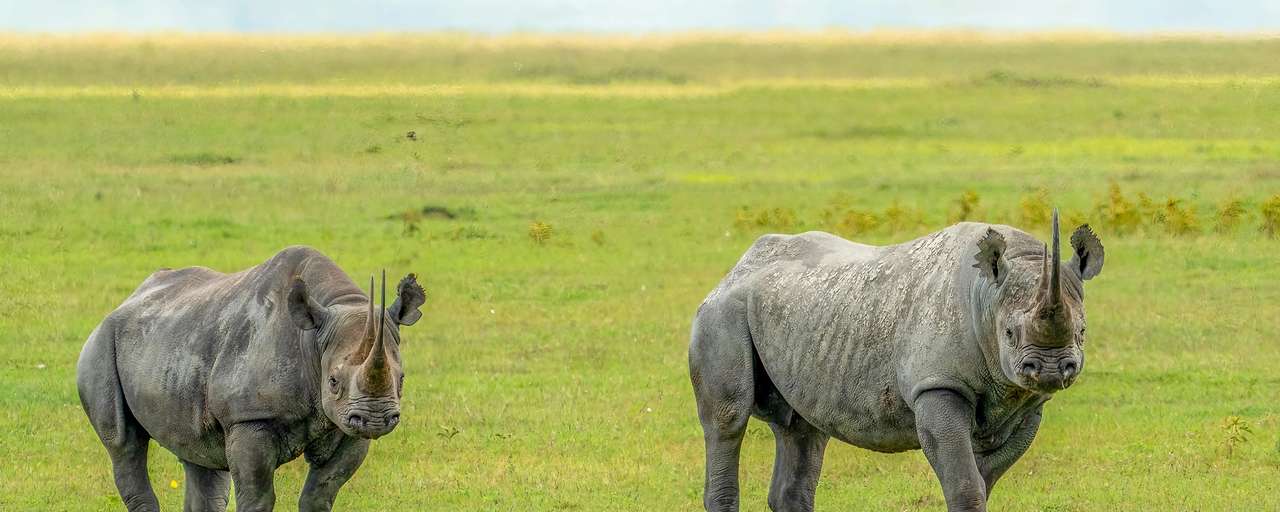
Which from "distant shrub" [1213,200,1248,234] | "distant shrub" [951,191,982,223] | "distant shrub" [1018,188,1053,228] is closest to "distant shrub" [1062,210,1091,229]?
"distant shrub" [1018,188,1053,228]

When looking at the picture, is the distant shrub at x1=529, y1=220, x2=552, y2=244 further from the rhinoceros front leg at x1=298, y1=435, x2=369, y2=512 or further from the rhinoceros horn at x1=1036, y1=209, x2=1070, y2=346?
the rhinoceros horn at x1=1036, y1=209, x2=1070, y2=346

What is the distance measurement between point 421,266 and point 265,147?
1180cm

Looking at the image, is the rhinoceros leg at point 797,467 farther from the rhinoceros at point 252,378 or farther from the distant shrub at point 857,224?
the distant shrub at point 857,224

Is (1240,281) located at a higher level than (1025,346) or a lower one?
lower

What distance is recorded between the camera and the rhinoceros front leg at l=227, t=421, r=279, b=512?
336 inches

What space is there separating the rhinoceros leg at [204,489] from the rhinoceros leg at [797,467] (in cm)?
283

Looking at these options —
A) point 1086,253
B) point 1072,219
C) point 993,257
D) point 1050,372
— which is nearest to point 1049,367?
point 1050,372

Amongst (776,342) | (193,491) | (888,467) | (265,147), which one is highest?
(776,342)

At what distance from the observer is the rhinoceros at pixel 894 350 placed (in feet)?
25.0

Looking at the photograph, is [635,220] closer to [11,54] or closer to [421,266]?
[421,266]

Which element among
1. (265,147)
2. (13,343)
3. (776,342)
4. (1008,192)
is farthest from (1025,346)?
(265,147)

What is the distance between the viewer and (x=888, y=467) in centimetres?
1211

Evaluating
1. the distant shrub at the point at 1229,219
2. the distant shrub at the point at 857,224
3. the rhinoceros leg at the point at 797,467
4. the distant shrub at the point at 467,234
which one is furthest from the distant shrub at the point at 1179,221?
the rhinoceros leg at the point at 797,467

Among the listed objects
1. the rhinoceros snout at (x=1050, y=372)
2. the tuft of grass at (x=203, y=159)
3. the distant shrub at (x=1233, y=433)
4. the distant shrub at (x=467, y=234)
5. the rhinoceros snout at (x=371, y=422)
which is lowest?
the tuft of grass at (x=203, y=159)
